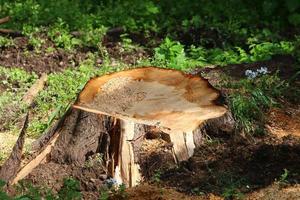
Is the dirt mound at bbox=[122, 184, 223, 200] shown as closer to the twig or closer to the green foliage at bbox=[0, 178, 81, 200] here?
the green foliage at bbox=[0, 178, 81, 200]

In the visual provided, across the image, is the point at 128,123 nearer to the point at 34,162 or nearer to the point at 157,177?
the point at 157,177

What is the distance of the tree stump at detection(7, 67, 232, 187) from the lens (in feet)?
16.5

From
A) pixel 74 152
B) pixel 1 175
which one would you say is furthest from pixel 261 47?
pixel 1 175

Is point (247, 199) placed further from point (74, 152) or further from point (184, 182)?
point (74, 152)

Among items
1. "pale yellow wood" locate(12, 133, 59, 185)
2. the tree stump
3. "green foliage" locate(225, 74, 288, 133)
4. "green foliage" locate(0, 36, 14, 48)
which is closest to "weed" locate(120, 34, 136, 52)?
"green foliage" locate(0, 36, 14, 48)

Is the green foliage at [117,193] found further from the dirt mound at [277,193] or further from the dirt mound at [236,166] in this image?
the dirt mound at [277,193]

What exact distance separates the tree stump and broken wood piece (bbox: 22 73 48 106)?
137cm

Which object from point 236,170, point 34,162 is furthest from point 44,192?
point 236,170

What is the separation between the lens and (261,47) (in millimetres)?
7770

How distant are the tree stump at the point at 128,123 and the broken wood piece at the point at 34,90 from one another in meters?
1.37

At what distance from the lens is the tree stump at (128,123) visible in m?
5.02

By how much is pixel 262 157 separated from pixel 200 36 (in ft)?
12.1

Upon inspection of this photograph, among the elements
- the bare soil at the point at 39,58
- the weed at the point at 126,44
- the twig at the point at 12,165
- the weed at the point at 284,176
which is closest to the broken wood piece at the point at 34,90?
the bare soil at the point at 39,58

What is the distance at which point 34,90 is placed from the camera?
707cm
